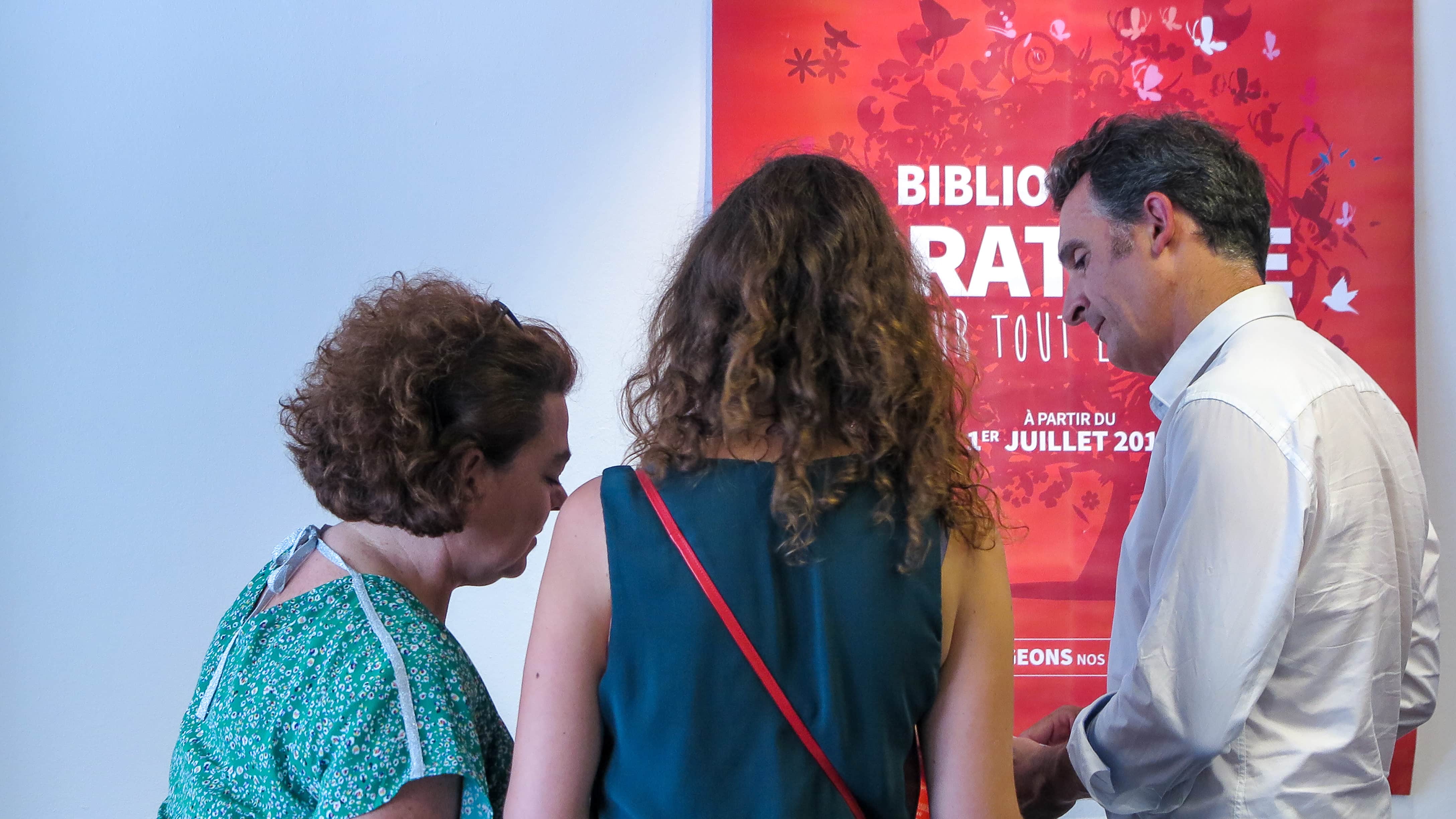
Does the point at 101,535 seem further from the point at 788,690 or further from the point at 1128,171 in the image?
the point at 1128,171

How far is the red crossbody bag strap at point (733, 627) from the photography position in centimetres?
87

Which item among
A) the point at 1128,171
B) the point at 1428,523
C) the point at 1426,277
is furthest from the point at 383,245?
the point at 1426,277

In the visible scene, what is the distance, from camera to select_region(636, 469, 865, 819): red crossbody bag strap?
87 centimetres

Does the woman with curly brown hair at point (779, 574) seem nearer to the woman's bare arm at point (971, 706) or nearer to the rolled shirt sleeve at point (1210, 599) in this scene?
the woman's bare arm at point (971, 706)

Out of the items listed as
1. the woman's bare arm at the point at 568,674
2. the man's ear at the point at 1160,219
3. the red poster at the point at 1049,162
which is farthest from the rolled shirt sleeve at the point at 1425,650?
the woman's bare arm at the point at 568,674

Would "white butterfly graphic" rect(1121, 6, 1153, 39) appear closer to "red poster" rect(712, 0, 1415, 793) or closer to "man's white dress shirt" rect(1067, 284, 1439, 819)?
"red poster" rect(712, 0, 1415, 793)

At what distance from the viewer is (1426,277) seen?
7.36 feet

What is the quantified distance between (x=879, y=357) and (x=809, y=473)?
0.37 feet

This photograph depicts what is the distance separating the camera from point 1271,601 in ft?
3.98

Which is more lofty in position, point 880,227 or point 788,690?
point 880,227

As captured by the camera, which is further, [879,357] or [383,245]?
[383,245]

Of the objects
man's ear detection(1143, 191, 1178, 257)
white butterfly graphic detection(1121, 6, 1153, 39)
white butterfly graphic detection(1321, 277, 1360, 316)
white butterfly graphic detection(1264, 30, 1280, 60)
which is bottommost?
white butterfly graphic detection(1321, 277, 1360, 316)

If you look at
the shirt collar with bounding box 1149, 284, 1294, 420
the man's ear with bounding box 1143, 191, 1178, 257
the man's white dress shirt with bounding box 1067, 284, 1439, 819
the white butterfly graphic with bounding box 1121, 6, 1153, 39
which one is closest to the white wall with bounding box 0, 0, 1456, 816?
the white butterfly graphic with bounding box 1121, 6, 1153, 39

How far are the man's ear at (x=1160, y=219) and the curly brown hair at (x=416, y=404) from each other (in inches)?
34.3
